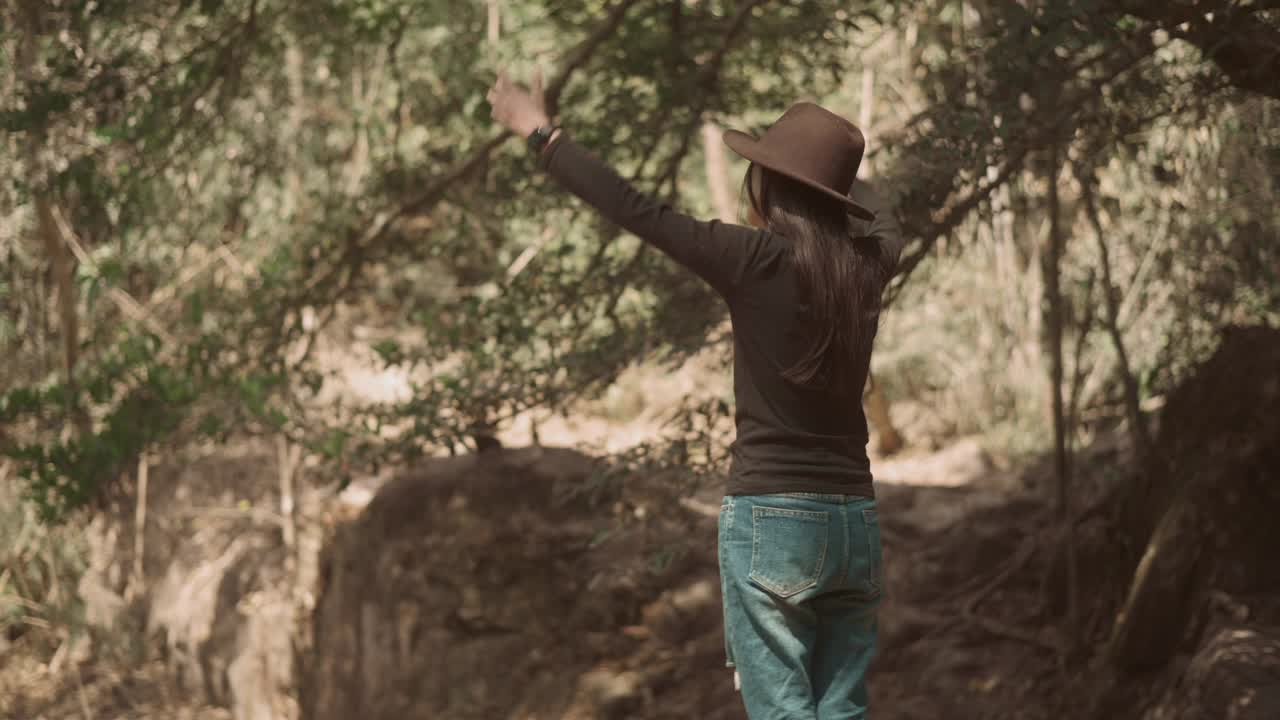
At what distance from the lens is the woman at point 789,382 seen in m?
2.77

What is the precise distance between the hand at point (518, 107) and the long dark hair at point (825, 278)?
0.47m

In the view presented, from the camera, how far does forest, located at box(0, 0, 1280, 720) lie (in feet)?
16.2

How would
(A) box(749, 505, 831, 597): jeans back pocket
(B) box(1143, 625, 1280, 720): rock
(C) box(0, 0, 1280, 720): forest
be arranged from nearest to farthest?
(A) box(749, 505, 831, 597): jeans back pocket < (B) box(1143, 625, 1280, 720): rock < (C) box(0, 0, 1280, 720): forest

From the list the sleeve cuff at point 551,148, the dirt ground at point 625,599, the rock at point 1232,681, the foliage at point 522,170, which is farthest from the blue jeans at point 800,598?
the dirt ground at point 625,599

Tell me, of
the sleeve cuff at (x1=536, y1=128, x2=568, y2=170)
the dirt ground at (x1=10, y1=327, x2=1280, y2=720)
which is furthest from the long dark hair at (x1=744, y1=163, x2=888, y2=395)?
the dirt ground at (x1=10, y1=327, x2=1280, y2=720)

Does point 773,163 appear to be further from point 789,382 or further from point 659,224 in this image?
point 789,382

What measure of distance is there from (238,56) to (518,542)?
2846 millimetres

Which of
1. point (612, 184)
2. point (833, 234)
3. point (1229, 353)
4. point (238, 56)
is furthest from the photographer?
point (238, 56)

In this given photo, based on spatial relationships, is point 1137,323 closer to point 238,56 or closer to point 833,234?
point 238,56

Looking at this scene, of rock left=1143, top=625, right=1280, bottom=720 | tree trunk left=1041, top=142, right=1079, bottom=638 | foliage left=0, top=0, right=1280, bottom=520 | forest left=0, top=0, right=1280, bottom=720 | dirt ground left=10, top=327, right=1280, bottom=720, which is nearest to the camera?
rock left=1143, top=625, right=1280, bottom=720

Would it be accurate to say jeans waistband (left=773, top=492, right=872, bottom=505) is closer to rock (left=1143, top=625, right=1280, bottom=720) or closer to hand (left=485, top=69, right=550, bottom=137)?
hand (left=485, top=69, right=550, bottom=137)

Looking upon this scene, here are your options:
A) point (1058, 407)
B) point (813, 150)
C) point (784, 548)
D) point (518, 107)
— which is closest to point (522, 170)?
point (1058, 407)

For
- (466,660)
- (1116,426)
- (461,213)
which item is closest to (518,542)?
(466,660)

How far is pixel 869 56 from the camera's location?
12945mm
